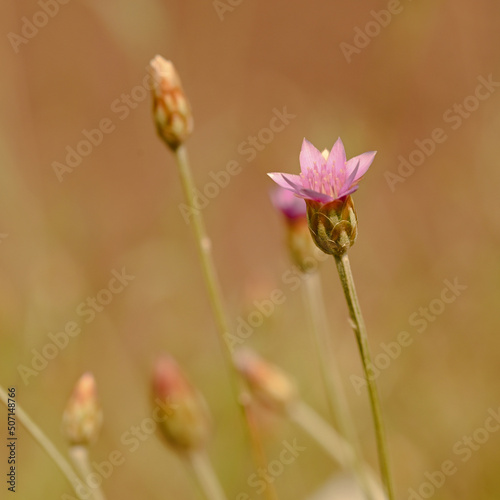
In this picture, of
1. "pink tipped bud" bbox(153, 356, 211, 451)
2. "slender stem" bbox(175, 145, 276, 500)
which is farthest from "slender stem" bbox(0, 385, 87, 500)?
"slender stem" bbox(175, 145, 276, 500)

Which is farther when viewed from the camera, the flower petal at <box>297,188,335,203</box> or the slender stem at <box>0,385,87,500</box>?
the slender stem at <box>0,385,87,500</box>

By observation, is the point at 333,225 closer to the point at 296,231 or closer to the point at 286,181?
the point at 286,181

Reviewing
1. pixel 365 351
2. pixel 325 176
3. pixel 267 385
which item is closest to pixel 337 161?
pixel 325 176

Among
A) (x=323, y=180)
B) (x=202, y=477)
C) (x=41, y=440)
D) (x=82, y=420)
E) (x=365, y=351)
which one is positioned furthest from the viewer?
(x=202, y=477)

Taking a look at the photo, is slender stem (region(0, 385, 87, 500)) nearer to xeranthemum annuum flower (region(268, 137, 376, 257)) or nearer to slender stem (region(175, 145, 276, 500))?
slender stem (region(175, 145, 276, 500))

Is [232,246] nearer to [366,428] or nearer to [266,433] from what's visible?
[366,428]

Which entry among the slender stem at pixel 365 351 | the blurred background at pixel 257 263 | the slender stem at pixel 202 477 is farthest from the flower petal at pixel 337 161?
the blurred background at pixel 257 263

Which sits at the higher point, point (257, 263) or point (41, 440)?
point (257, 263)
